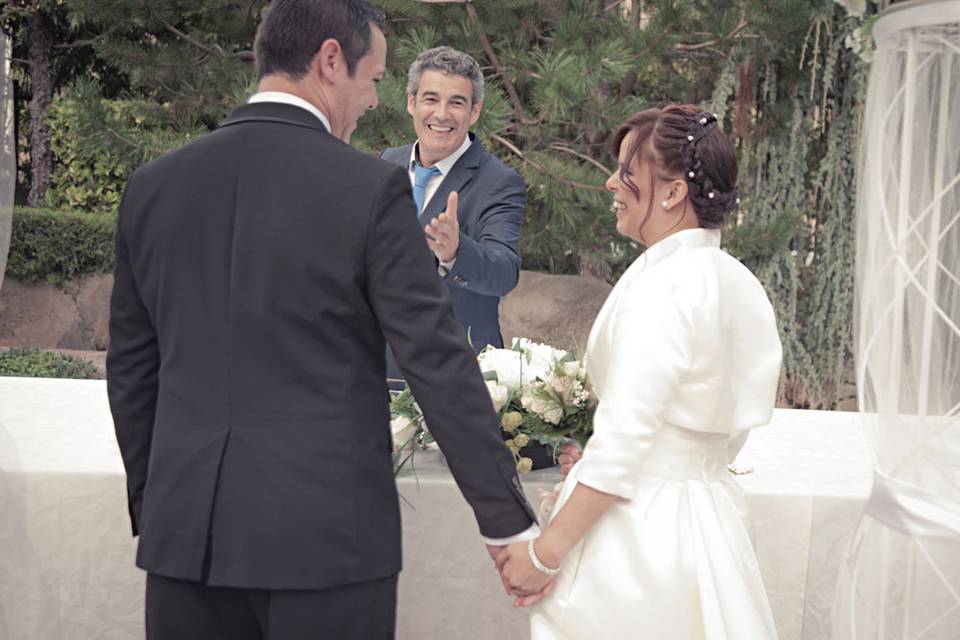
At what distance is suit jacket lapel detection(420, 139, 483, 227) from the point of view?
3.30 meters

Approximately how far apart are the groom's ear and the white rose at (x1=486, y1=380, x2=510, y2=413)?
2.82ft

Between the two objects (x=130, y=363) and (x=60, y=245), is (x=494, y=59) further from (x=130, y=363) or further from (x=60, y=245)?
(x=130, y=363)

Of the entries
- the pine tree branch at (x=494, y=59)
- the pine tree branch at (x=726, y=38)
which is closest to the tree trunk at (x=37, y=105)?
the pine tree branch at (x=494, y=59)

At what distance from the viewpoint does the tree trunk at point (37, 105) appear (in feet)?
36.1

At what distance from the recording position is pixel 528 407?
2359mm

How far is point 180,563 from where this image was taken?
5.57ft

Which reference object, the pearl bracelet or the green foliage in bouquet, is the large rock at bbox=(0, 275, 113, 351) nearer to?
the green foliage in bouquet

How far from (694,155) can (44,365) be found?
25.7ft

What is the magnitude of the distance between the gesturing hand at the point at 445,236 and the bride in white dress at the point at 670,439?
0.81 meters

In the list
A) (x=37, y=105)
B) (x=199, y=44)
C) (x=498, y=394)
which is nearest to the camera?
(x=498, y=394)

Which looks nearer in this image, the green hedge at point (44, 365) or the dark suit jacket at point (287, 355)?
the dark suit jacket at point (287, 355)

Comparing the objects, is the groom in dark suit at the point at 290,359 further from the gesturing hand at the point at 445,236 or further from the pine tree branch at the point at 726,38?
the pine tree branch at the point at 726,38

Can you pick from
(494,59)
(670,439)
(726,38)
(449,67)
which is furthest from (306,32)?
(726,38)

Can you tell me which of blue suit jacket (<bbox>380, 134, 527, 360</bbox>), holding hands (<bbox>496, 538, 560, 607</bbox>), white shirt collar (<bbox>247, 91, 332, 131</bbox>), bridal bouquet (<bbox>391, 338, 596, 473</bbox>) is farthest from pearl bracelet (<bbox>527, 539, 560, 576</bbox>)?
blue suit jacket (<bbox>380, 134, 527, 360</bbox>)
